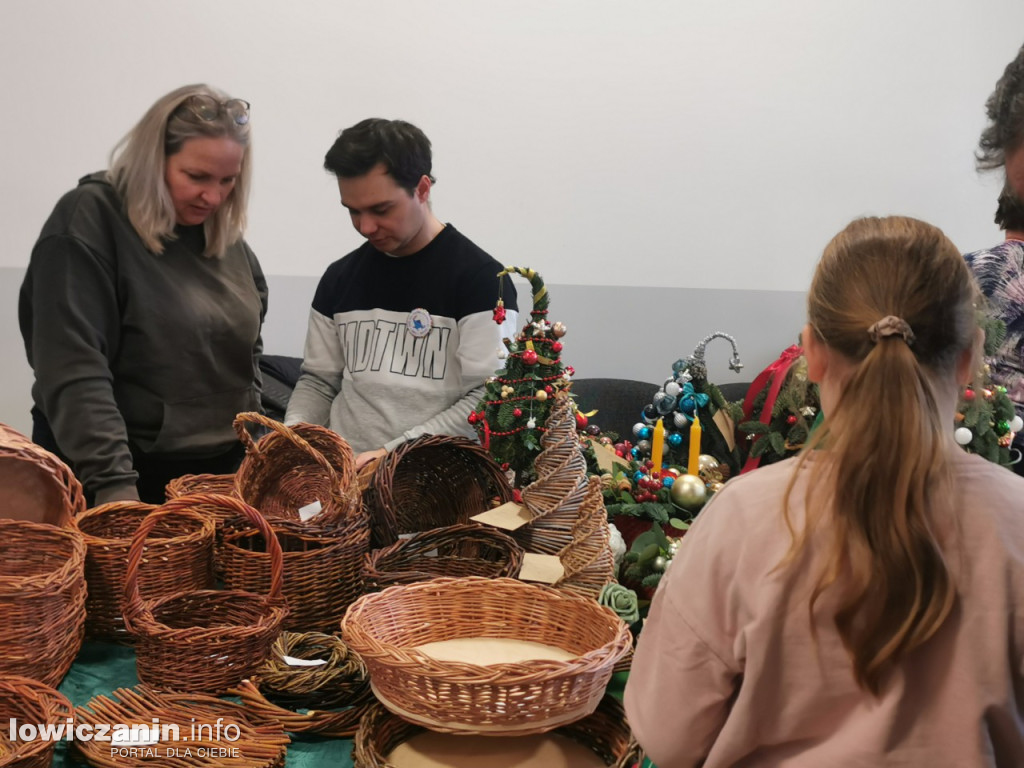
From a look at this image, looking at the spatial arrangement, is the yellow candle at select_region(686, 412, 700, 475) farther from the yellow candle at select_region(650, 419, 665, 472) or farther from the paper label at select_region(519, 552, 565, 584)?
the paper label at select_region(519, 552, 565, 584)

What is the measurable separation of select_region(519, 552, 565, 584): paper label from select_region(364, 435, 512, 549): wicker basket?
187 millimetres

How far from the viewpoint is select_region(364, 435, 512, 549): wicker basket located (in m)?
1.63

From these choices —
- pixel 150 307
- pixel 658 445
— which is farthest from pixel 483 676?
pixel 150 307

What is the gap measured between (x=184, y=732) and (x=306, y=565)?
1.03ft

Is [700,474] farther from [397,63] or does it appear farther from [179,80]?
[179,80]

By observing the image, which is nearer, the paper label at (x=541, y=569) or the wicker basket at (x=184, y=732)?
the wicker basket at (x=184, y=732)

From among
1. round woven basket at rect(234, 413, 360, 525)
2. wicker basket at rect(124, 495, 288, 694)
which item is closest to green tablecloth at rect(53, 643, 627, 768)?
wicker basket at rect(124, 495, 288, 694)

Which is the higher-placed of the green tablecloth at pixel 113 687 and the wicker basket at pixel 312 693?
the wicker basket at pixel 312 693

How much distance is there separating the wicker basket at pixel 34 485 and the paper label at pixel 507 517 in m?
0.64

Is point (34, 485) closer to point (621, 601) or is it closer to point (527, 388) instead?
point (527, 388)

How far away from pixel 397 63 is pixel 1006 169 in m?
2.50

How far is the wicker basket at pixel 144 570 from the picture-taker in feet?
4.35

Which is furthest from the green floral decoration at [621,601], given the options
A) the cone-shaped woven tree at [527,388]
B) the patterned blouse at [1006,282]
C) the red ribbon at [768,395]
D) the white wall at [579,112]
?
the white wall at [579,112]

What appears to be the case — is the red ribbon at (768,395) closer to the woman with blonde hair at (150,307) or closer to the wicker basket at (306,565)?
the wicker basket at (306,565)
